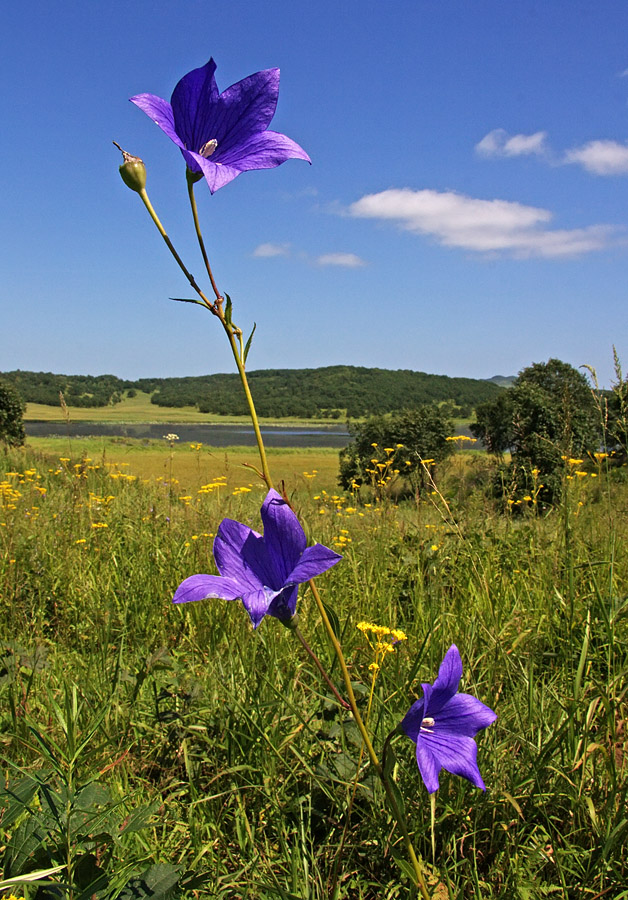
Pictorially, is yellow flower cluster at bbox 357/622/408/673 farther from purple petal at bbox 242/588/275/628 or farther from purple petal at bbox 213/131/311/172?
purple petal at bbox 213/131/311/172

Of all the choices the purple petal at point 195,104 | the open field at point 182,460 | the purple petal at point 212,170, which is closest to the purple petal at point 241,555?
the open field at point 182,460

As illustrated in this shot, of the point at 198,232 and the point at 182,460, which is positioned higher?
the point at 198,232

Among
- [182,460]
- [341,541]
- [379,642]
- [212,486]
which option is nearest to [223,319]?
[379,642]

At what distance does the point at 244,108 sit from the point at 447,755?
1.15 m

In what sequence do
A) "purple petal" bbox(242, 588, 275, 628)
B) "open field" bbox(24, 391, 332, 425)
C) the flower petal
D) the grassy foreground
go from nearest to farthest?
1. "purple petal" bbox(242, 588, 275, 628)
2. the flower petal
3. the grassy foreground
4. "open field" bbox(24, 391, 332, 425)

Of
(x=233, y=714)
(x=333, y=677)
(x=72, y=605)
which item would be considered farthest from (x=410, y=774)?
(x=72, y=605)

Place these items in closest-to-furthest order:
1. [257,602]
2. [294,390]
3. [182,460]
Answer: [257,602] → [182,460] → [294,390]

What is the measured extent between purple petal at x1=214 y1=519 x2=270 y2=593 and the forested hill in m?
112

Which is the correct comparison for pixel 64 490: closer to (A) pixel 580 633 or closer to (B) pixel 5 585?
(B) pixel 5 585

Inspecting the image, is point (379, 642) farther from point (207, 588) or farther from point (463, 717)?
point (207, 588)

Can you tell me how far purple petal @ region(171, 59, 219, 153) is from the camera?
0.93m

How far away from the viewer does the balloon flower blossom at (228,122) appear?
93 cm

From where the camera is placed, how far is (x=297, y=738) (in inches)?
78.5

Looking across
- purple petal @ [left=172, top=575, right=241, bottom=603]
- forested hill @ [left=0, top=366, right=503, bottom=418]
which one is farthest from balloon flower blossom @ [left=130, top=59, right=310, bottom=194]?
forested hill @ [left=0, top=366, right=503, bottom=418]
